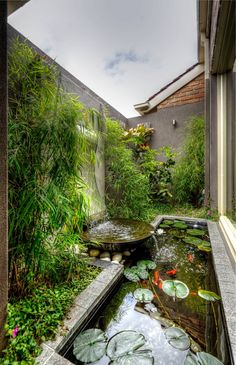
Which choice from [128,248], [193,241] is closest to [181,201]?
[193,241]

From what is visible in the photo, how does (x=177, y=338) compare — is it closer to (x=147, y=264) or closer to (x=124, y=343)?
(x=124, y=343)

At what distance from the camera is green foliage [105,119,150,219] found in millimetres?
4434

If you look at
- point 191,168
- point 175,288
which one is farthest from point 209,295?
point 191,168

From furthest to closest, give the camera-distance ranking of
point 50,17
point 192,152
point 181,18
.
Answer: point 192,152
point 181,18
point 50,17

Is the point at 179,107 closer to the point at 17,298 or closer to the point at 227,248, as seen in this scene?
the point at 227,248

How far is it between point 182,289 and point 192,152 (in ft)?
15.6

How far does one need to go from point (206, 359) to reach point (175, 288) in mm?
864

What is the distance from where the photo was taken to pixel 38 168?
1.64 metres

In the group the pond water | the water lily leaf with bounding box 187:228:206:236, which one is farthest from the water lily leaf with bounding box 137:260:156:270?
the water lily leaf with bounding box 187:228:206:236

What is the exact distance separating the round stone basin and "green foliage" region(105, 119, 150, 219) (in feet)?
2.13

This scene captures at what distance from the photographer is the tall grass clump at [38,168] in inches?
60.4

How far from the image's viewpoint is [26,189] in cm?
154

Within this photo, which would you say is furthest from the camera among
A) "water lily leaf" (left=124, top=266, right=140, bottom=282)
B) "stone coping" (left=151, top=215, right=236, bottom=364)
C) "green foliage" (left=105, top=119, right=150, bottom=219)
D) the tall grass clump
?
"green foliage" (left=105, top=119, right=150, bottom=219)

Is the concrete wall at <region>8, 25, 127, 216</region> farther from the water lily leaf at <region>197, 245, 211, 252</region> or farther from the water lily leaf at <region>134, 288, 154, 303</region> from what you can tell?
the water lily leaf at <region>197, 245, 211, 252</region>
